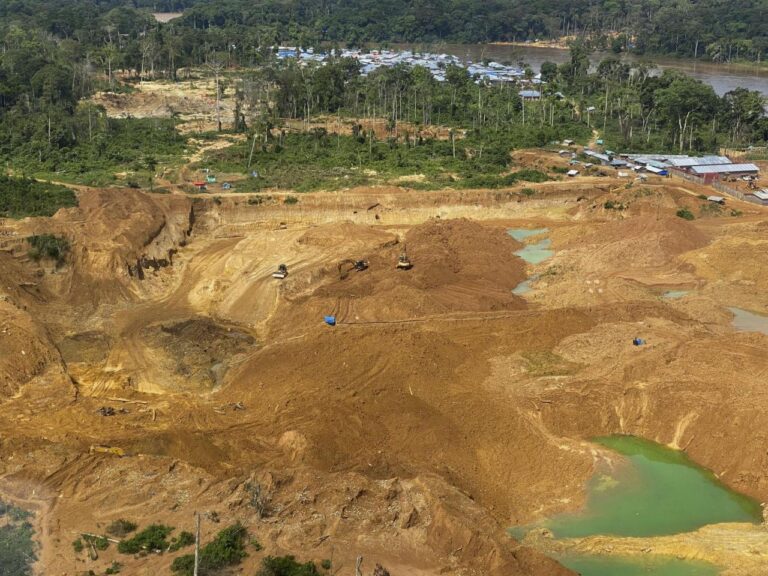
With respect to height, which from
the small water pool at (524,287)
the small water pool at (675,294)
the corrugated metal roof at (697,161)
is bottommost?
the small water pool at (675,294)

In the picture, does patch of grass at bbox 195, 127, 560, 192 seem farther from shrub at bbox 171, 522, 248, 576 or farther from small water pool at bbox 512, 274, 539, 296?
shrub at bbox 171, 522, 248, 576

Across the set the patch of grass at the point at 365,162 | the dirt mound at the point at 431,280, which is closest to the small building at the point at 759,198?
the patch of grass at the point at 365,162

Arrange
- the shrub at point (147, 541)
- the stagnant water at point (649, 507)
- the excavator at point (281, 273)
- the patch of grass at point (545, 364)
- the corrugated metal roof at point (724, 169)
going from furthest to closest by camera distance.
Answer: the corrugated metal roof at point (724, 169) < the excavator at point (281, 273) < the patch of grass at point (545, 364) < the stagnant water at point (649, 507) < the shrub at point (147, 541)

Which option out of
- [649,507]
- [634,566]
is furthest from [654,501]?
[634,566]

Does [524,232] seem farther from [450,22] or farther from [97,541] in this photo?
[450,22]

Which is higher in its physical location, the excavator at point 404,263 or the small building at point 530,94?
the small building at point 530,94

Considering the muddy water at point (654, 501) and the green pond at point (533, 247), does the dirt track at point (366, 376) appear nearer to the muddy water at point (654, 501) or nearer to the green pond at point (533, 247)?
the muddy water at point (654, 501)

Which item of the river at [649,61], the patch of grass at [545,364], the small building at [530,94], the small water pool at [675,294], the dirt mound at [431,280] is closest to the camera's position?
the patch of grass at [545,364]

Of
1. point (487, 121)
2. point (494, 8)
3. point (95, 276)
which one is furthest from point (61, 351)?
point (494, 8)
